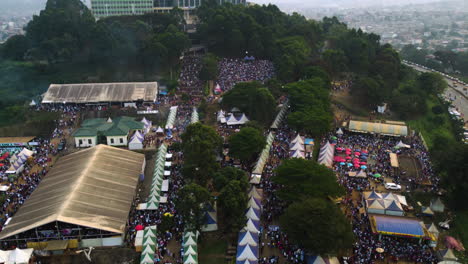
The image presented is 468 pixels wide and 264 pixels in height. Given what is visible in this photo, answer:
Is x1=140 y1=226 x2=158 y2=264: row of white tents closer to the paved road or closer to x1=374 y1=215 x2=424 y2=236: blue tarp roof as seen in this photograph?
x1=374 y1=215 x2=424 y2=236: blue tarp roof

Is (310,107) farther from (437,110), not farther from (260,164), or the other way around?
(437,110)

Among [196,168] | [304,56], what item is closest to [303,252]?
[196,168]

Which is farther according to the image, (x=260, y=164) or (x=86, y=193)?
(x=260, y=164)

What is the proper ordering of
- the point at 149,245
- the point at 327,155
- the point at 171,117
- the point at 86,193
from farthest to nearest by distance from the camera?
the point at 171,117
the point at 327,155
the point at 86,193
the point at 149,245

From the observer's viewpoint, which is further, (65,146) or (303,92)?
(303,92)

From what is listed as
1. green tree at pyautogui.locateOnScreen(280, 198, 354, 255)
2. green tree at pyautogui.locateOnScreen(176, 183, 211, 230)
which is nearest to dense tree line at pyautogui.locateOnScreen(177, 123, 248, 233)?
green tree at pyautogui.locateOnScreen(176, 183, 211, 230)

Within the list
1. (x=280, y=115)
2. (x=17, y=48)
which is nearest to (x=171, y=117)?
(x=280, y=115)

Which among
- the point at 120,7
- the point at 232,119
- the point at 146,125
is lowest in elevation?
the point at 146,125

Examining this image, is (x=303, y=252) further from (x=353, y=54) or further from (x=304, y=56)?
(x=353, y=54)
